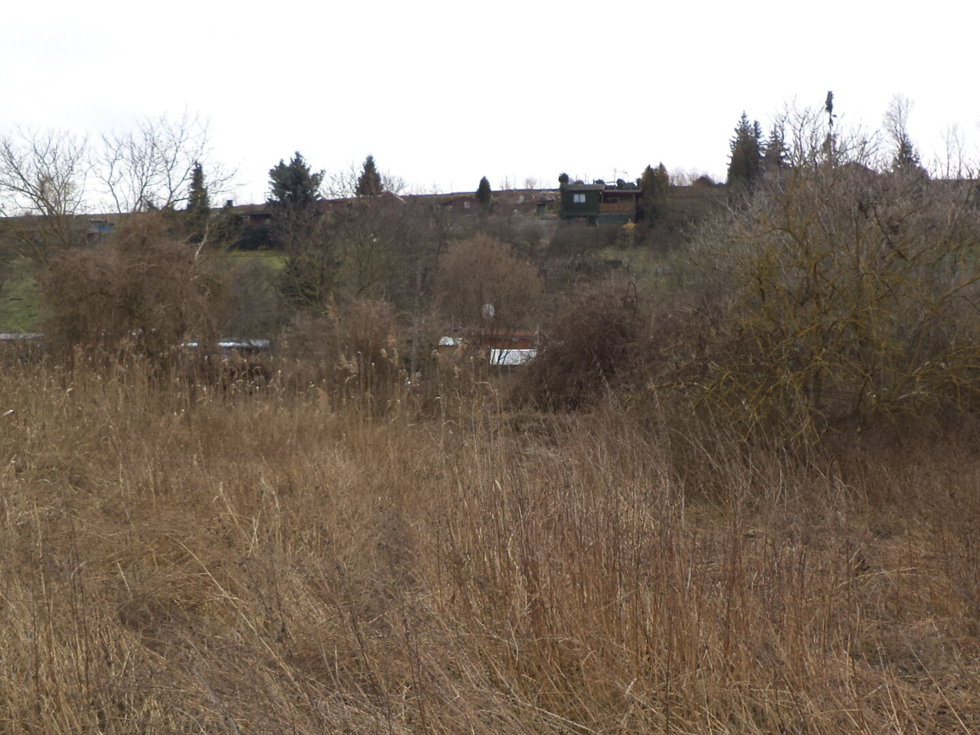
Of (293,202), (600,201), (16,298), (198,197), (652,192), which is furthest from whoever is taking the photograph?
(600,201)

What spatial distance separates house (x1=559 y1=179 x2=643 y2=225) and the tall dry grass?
35.7 m

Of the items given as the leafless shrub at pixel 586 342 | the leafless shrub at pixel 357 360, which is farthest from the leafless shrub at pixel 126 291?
the leafless shrub at pixel 586 342

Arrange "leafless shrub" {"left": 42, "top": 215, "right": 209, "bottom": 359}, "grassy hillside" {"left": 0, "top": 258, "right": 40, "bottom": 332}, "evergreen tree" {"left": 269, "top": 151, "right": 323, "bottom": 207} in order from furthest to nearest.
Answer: "evergreen tree" {"left": 269, "top": 151, "right": 323, "bottom": 207}, "grassy hillside" {"left": 0, "top": 258, "right": 40, "bottom": 332}, "leafless shrub" {"left": 42, "top": 215, "right": 209, "bottom": 359}

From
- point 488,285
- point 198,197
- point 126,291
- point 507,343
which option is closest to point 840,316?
point 126,291

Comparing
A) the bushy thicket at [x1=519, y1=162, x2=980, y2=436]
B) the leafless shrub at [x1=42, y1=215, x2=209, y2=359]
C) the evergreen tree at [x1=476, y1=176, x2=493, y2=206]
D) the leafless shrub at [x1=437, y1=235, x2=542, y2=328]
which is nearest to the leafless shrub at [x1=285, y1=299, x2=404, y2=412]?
the leafless shrub at [x1=42, y1=215, x2=209, y2=359]

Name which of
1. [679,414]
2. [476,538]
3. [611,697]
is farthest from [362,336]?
[611,697]

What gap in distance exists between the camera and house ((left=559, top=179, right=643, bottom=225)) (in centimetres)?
4073

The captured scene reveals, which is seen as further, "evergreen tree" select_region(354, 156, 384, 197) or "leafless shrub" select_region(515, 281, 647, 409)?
"evergreen tree" select_region(354, 156, 384, 197)

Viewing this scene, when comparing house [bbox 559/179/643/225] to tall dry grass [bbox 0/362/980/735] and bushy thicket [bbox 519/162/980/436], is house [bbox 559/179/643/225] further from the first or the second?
tall dry grass [bbox 0/362/980/735]

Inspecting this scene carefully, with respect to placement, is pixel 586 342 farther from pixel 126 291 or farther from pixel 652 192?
pixel 652 192

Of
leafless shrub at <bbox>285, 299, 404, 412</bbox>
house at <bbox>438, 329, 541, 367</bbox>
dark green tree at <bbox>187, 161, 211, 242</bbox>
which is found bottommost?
house at <bbox>438, 329, 541, 367</bbox>

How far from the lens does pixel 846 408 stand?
24.6ft

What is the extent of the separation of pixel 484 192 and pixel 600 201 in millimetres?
8065

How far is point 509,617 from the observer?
2922mm
